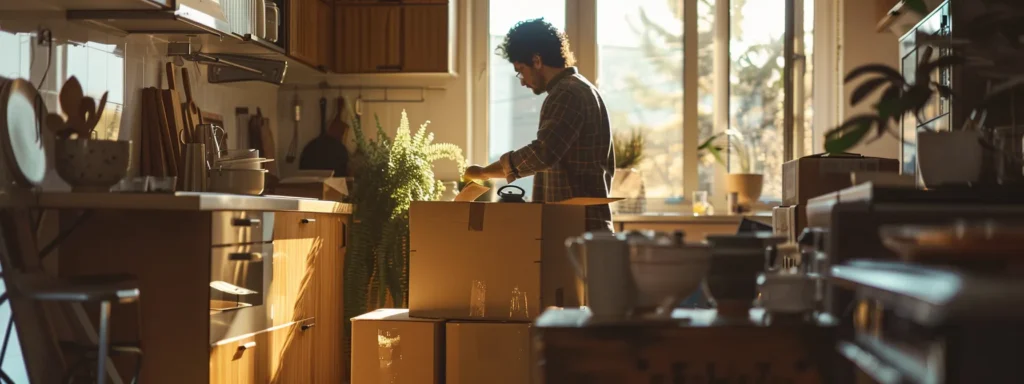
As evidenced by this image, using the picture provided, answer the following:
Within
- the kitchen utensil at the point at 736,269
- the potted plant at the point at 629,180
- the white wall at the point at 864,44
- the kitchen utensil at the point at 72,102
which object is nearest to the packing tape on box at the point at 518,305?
the kitchen utensil at the point at 72,102

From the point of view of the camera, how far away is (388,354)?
3107mm

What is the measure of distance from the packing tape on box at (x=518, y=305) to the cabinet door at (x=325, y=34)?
212cm

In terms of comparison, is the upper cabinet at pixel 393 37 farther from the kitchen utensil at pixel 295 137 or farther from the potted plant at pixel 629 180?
the potted plant at pixel 629 180

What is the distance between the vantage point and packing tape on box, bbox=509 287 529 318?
3.06 meters

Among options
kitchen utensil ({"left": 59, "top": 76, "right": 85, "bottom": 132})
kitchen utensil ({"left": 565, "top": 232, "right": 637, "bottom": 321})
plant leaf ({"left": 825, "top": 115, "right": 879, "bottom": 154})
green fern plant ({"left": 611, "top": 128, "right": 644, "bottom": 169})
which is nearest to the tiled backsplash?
kitchen utensil ({"left": 59, "top": 76, "right": 85, "bottom": 132})

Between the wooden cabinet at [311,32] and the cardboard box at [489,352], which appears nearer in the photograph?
the cardboard box at [489,352]

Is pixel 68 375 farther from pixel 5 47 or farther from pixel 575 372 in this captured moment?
pixel 575 372

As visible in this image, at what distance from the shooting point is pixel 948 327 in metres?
1.10

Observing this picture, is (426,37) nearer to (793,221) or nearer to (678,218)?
(678,218)

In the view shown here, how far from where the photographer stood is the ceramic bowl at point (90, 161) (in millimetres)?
2578

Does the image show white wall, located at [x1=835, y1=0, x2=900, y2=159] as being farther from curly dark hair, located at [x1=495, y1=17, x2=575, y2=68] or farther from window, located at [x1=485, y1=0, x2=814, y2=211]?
curly dark hair, located at [x1=495, y1=17, x2=575, y2=68]

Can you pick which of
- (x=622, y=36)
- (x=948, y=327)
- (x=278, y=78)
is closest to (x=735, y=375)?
(x=948, y=327)

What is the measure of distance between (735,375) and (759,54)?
13.2ft

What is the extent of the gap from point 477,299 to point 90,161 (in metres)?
1.11
